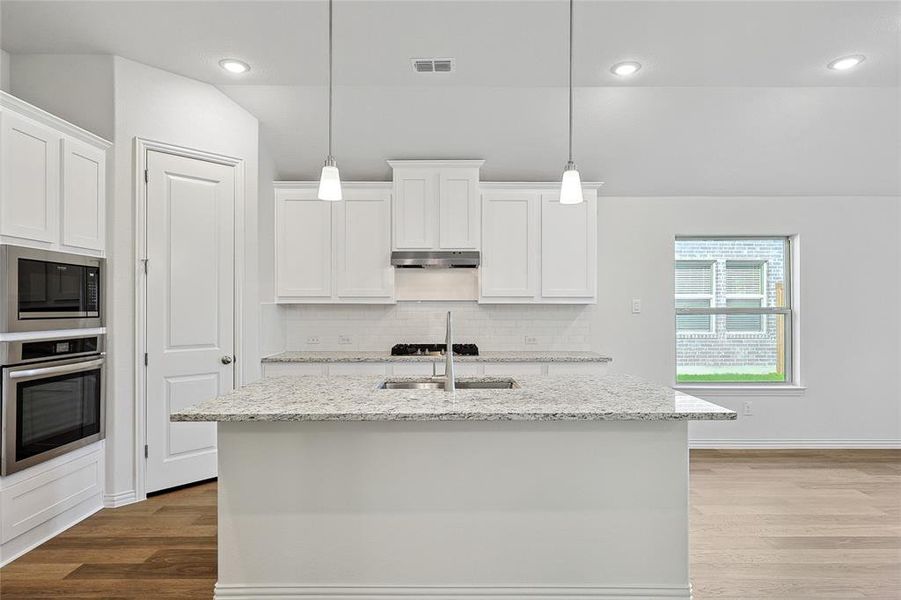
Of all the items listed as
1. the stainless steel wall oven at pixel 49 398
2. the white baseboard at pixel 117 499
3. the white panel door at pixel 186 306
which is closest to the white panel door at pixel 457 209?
the white panel door at pixel 186 306

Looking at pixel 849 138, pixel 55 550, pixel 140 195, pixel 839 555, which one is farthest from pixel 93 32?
pixel 849 138

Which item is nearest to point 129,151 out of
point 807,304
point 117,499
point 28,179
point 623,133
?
point 28,179

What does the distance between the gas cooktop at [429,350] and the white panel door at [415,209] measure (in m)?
0.85

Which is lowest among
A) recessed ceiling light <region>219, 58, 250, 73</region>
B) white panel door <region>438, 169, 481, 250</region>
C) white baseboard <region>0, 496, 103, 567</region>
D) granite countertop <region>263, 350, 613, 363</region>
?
white baseboard <region>0, 496, 103, 567</region>

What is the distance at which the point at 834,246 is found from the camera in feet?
15.7

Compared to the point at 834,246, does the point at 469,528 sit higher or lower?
lower

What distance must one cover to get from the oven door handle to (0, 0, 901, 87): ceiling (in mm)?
1835

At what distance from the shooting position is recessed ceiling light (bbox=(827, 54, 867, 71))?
3.31 meters

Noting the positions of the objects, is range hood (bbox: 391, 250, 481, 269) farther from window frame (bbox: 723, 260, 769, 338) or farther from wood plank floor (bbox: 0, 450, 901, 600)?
window frame (bbox: 723, 260, 769, 338)

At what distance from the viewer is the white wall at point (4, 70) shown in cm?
324

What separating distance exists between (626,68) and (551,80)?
0.47 metres

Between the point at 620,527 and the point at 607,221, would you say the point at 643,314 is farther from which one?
the point at 620,527

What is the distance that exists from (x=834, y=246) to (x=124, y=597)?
18.4 feet

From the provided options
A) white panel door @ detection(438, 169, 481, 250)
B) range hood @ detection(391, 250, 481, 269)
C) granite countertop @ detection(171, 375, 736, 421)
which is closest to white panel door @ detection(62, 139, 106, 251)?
granite countertop @ detection(171, 375, 736, 421)
